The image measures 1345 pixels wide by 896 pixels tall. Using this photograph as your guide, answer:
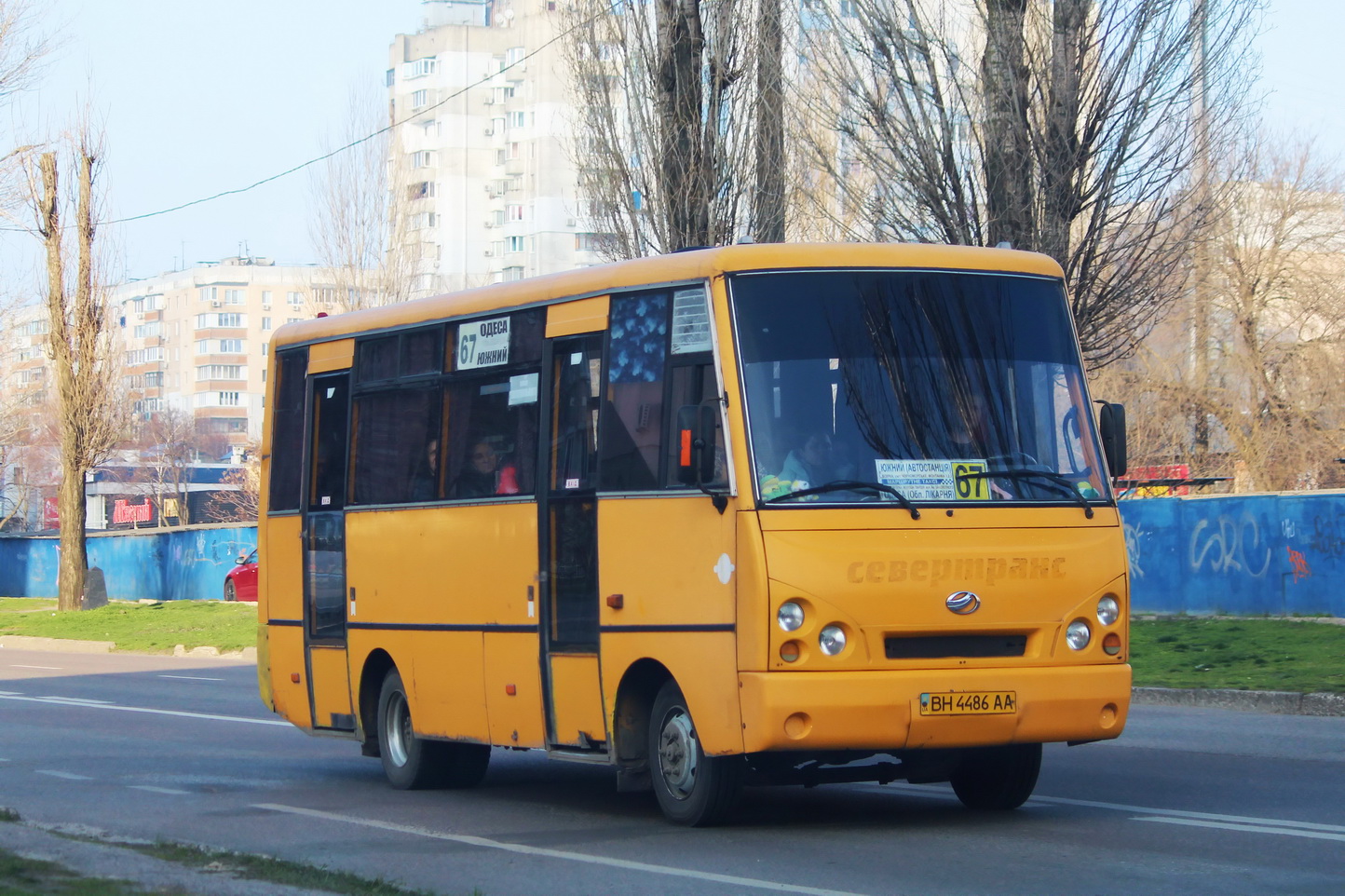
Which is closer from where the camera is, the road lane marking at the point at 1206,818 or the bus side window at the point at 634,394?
the road lane marking at the point at 1206,818

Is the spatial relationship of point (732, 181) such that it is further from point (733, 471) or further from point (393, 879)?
point (393, 879)

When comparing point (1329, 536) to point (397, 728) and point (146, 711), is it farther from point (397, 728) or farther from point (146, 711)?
point (397, 728)

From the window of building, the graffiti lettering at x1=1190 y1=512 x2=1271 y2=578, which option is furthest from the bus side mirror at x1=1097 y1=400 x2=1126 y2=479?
the graffiti lettering at x1=1190 y1=512 x2=1271 y2=578

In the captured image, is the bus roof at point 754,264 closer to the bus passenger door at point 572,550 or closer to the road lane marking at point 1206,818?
the bus passenger door at point 572,550

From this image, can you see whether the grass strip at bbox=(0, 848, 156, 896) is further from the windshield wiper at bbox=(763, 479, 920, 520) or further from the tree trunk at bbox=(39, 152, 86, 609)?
the tree trunk at bbox=(39, 152, 86, 609)

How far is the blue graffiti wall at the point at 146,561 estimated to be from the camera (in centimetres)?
4681

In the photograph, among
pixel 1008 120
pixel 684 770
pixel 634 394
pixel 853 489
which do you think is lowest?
pixel 684 770

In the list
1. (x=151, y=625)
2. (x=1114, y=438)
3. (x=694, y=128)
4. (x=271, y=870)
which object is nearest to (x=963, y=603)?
(x=1114, y=438)

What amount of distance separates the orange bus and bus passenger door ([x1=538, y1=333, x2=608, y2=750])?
0.02 metres

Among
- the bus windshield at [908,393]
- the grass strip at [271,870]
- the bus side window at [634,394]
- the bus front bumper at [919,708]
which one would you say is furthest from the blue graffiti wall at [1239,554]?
the grass strip at [271,870]

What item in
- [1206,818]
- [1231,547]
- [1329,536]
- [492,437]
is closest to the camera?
[1206,818]

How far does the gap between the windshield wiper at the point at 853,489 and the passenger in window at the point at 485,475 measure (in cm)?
246

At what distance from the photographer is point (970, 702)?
341 inches

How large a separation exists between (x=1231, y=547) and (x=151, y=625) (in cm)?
2053
